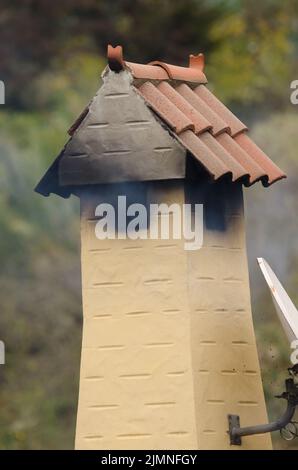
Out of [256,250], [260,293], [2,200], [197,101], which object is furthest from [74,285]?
[197,101]

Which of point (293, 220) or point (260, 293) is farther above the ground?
point (293, 220)

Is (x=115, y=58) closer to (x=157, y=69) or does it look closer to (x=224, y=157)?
(x=157, y=69)

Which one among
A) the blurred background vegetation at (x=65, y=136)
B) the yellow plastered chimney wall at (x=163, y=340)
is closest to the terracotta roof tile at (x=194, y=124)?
the yellow plastered chimney wall at (x=163, y=340)

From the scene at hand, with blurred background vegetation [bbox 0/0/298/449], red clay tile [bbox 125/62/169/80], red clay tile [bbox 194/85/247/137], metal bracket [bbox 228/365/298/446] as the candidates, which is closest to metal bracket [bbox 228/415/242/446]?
metal bracket [bbox 228/365/298/446]

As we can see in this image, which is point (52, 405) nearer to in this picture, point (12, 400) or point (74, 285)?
point (12, 400)

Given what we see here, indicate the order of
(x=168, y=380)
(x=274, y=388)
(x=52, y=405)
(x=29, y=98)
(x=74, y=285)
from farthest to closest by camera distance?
1. (x=29, y=98)
2. (x=74, y=285)
3. (x=52, y=405)
4. (x=274, y=388)
5. (x=168, y=380)

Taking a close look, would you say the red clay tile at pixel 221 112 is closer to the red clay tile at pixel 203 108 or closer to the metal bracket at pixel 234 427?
the red clay tile at pixel 203 108

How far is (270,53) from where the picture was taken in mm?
19969

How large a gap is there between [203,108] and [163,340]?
4.14 feet

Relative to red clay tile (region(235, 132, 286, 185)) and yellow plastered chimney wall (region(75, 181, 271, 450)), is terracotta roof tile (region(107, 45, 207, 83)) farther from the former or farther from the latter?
yellow plastered chimney wall (region(75, 181, 271, 450))

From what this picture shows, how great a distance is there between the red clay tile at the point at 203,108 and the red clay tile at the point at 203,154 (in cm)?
33

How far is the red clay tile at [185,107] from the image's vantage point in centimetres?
689

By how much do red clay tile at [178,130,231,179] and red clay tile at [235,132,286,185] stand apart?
0.45 m

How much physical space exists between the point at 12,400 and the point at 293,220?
12.1 feet
